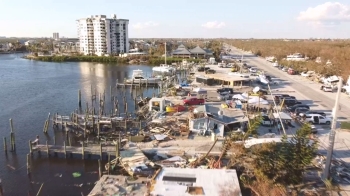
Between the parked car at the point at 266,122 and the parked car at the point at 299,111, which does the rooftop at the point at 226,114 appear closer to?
the parked car at the point at 266,122

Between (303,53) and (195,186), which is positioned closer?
(195,186)

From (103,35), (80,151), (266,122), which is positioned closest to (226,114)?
→ (266,122)

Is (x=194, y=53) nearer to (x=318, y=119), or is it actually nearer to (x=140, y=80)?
(x=140, y=80)

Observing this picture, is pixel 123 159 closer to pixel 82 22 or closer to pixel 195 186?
pixel 195 186

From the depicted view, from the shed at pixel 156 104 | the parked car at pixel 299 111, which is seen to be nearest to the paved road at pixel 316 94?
the parked car at pixel 299 111

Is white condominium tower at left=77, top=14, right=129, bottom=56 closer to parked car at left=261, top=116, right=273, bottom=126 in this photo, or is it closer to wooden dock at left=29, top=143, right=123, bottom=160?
wooden dock at left=29, top=143, right=123, bottom=160

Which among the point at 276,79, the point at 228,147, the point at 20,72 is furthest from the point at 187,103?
the point at 20,72
